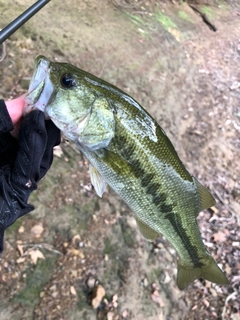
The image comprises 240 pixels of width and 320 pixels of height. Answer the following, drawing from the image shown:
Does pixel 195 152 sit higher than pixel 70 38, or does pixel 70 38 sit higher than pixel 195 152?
pixel 70 38

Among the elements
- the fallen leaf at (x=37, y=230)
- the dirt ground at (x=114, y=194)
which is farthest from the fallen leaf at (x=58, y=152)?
the fallen leaf at (x=37, y=230)

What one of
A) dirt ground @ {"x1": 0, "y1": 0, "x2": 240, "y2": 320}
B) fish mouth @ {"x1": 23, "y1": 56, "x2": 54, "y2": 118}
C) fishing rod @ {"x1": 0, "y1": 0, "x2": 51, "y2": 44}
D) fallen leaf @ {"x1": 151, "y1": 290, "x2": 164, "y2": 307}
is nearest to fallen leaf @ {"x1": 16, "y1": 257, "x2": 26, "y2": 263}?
dirt ground @ {"x1": 0, "y1": 0, "x2": 240, "y2": 320}

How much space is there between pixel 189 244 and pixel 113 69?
430 centimetres

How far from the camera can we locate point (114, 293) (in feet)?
12.0

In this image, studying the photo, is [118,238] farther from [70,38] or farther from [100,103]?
[70,38]

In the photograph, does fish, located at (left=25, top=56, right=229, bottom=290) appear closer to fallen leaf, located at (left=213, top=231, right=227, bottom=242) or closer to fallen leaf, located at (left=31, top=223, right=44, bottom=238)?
fallen leaf, located at (left=31, top=223, right=44, bottom=238)

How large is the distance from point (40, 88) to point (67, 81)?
0.54 feet

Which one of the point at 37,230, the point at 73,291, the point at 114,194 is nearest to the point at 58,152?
the point at 114,194

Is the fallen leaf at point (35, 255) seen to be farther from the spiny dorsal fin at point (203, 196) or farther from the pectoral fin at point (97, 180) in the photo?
the spiny dorsal fin at point (203, 196)

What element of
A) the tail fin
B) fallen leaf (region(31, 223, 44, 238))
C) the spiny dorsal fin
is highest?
the spiny dorsal fin

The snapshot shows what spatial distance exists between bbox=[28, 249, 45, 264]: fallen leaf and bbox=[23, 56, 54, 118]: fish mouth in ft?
6.04

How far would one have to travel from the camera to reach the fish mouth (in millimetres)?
1995

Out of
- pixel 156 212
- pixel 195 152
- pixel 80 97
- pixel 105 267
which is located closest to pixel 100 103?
pixel 80 97

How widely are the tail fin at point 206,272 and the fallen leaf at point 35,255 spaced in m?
1.44
